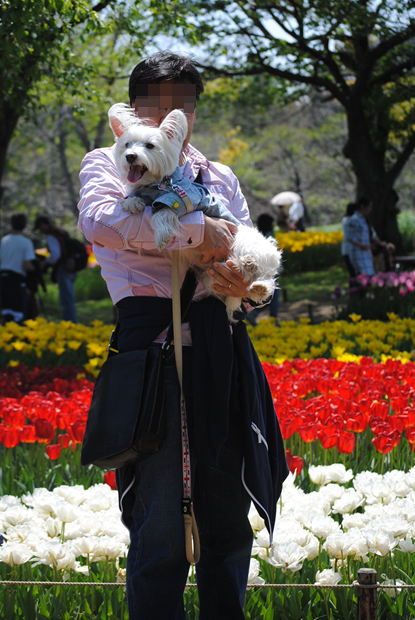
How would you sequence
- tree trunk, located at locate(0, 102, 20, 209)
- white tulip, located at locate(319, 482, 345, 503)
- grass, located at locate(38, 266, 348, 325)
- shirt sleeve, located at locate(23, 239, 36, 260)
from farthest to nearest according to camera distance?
grass, located at locate(38, 266, 348, 325), shirt sleeve, located at locate(23, 239, 36, 260), tree trunk, located at locate(0, 102, 20, 209), white tulip, located at locate(319, 482, 345, 503)

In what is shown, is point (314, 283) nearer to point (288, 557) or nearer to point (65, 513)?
point (65, 513)

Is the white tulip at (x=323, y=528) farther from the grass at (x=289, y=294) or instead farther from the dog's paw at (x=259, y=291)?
the grass at (x=289, y=294)

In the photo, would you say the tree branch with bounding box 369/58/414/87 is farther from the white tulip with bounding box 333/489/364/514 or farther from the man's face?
the man's face

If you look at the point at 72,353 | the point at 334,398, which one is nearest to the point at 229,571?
the point at 334,398

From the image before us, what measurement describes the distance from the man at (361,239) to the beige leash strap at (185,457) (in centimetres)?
799

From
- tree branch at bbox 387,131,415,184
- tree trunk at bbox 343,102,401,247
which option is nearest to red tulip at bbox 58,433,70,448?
tree trunk at bbox 343,102,401,247

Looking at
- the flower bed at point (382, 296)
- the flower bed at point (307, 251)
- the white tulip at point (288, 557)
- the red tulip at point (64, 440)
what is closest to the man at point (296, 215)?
the flower bed at point (307, 251)

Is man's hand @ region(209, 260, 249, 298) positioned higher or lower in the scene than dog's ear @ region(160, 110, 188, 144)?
lower

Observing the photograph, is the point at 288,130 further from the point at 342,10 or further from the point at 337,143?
the point at 342,10

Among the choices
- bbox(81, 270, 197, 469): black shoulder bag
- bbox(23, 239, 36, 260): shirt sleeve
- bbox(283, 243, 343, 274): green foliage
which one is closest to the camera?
bbox(81, 270, 197, 469): black shoulder bag

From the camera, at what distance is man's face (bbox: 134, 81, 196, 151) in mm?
1862

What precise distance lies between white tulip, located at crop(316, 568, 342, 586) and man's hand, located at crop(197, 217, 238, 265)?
43.4 inches

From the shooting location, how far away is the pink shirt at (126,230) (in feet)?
5.75

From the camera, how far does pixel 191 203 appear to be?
1.83 meters
